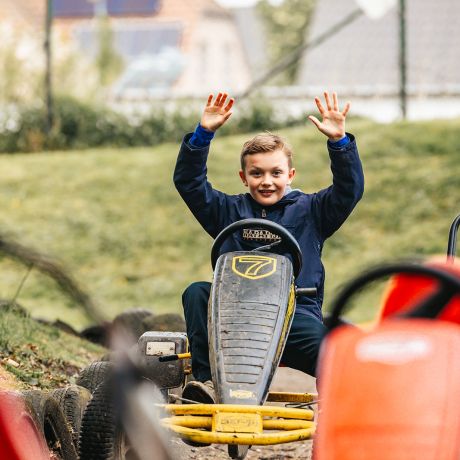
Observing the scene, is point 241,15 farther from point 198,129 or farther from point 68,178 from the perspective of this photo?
point 198,129

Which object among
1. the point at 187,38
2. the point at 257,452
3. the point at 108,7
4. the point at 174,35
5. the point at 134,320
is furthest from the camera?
the point at 108,7

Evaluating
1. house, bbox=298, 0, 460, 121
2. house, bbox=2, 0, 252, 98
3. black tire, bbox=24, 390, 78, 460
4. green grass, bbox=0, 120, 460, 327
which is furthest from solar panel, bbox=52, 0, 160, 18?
black tire, bbox=24, 390, 78, 460

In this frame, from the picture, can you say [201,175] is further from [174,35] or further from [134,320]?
[174,35]

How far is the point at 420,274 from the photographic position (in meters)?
3.34

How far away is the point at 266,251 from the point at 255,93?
13.0m

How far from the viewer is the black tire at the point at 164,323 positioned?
758 cm

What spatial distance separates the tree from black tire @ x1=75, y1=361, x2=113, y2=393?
121 feet

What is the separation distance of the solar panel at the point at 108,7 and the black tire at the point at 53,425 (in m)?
45.0

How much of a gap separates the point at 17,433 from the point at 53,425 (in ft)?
4.32

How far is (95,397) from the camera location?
4.30 m

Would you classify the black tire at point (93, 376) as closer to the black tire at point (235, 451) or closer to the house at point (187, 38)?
the black tire at point (235, 451)

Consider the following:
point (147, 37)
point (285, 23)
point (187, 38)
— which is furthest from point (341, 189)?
point (147, 37)

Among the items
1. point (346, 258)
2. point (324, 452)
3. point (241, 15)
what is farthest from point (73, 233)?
point (241, 15)

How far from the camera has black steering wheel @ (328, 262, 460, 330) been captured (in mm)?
3322
